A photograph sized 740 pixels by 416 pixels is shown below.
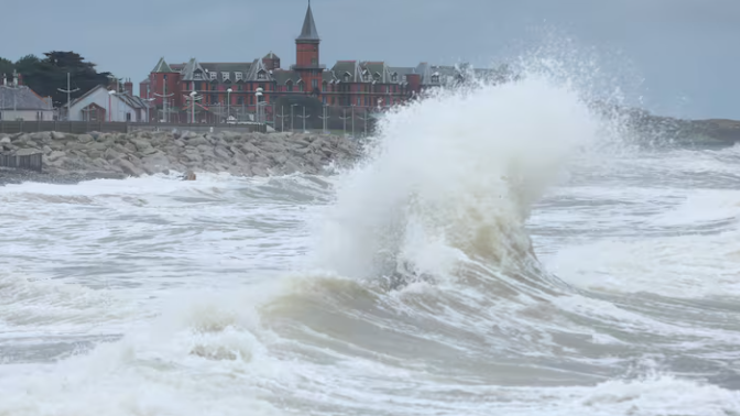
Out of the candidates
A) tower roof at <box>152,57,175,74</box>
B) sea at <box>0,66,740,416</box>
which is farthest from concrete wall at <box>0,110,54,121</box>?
sea at <box>0,66,740,416</box>

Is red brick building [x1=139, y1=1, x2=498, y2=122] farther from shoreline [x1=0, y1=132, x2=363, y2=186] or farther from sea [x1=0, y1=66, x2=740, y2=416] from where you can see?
sea [x1=0, y1=66, x2=740, y2=416]

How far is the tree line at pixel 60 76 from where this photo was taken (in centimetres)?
9181

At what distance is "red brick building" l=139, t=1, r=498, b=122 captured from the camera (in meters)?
105

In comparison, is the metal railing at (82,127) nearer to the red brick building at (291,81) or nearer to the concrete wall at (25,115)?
the concrete wall at (25,115)

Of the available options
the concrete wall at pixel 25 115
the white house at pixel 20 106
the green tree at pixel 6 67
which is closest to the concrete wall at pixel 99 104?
the concrete wall at pixel 25 115

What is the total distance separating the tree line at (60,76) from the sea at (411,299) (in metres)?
77.3

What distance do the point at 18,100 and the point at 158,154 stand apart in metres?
31.1

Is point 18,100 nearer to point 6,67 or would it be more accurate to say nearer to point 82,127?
point 82,127

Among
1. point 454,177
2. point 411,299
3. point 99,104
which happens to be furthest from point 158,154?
point 99,104

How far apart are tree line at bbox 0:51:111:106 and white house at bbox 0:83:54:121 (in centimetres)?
2648

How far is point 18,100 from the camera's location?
61969 millimetres

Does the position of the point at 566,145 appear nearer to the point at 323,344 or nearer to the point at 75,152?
the point at 323,344

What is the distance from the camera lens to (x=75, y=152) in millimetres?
33406

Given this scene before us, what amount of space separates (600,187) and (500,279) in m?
22.0
